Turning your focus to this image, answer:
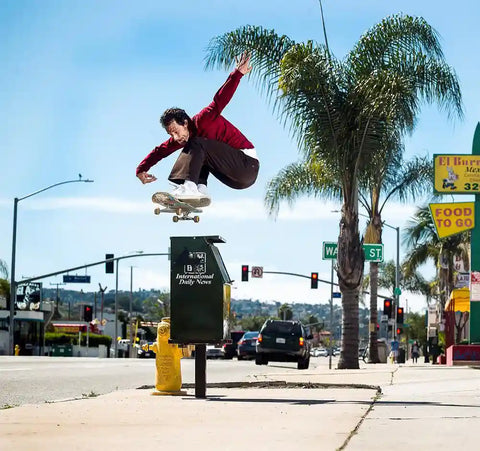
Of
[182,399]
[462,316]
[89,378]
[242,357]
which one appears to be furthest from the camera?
[462,316]

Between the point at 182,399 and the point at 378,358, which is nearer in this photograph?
the point at 182,399

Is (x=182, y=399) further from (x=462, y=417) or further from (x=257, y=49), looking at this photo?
(x=257, y=49)

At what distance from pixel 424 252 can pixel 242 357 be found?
1604 centimetres

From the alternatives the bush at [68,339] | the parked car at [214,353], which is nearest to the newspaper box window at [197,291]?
the parked car at [214,353]

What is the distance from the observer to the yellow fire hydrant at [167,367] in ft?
44.1

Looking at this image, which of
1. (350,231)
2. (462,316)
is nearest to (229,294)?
(350,231)

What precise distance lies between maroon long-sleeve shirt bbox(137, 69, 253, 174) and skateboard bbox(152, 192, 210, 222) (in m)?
0.93

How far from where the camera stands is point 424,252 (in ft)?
204

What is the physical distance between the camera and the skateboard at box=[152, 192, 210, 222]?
12.4m

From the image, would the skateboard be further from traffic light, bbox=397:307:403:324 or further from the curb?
traffic light, bbox=397:307:403:324

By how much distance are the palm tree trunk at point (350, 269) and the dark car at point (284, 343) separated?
9.03 m

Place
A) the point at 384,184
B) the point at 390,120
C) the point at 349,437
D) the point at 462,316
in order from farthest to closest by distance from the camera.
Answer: the point at 462,316
the point at 384,184
the point at 390,120
the point at 349,437

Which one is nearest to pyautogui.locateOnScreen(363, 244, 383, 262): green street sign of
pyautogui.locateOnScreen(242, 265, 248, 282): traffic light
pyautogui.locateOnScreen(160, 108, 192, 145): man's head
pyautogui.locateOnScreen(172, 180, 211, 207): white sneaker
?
pyautogui.locateOnScreen(242, 265, 248, 282): traffic light

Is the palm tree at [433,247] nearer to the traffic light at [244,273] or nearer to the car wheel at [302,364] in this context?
the traffic light at [244,273]
